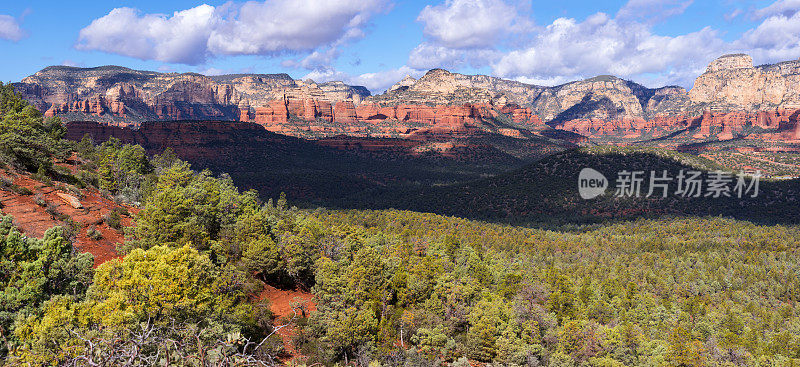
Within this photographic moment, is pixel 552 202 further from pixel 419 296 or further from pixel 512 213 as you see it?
pixel 419 296

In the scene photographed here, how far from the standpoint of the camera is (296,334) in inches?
1129

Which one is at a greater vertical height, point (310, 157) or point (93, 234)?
point (310, 157)

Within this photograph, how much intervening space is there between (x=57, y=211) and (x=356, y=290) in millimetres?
24418

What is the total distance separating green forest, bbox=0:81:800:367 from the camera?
55.9 ft

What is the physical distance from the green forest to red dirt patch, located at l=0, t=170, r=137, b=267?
5.16 ft

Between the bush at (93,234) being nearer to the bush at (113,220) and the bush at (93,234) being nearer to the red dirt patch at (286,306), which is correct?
the bush at (113,220)

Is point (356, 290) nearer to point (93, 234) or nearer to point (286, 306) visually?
point (286, 306)

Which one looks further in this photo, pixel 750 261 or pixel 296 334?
pixel 750 261

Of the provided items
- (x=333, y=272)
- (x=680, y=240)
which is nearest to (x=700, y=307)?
(x=680, y=240)

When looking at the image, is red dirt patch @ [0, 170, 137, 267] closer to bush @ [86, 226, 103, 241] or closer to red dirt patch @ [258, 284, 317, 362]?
bush @ [86, 226, 103, 241]

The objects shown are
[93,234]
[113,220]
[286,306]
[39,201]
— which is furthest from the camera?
[286,306]

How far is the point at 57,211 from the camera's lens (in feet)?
106

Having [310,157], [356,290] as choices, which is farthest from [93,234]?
[310,157]

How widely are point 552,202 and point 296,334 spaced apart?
80.4 m
